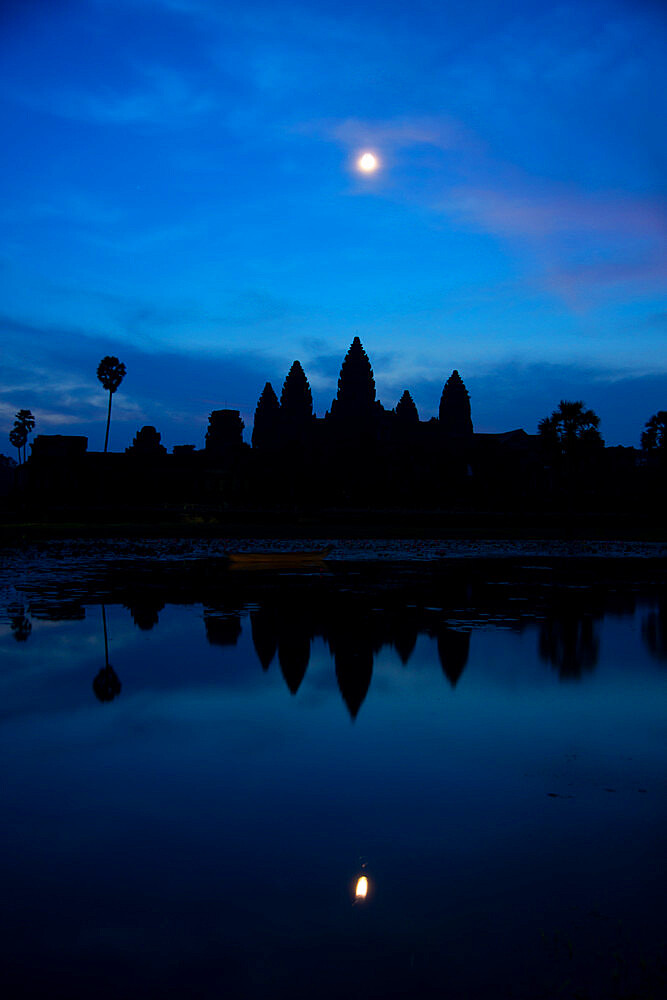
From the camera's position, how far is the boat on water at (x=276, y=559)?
2633cm

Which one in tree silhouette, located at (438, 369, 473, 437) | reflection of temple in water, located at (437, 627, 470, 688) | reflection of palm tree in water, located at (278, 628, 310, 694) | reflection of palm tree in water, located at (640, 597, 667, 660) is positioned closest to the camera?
reflection of palm tree in water, located at (278, 628, 310, 694)

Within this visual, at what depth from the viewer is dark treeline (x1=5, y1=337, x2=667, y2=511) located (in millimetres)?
76375

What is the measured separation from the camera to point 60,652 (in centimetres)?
1112

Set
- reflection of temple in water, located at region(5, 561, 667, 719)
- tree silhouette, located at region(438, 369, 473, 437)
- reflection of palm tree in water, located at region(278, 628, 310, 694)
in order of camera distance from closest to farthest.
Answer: reflection of palm tree in water, located at region(278, 628, 310, 694) → reflection of temple in water, located at region(5, 561, 667, 719) → tree silhouette, located at region(438, 369, 473, 437)

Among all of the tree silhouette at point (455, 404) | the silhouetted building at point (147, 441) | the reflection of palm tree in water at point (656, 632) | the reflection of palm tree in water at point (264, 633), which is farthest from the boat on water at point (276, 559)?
the tree silhouette at point (455, 404)

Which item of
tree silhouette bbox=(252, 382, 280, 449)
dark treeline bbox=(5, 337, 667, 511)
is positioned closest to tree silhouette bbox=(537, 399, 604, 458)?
dark treeline bbox=(5, 337, 667, 511)

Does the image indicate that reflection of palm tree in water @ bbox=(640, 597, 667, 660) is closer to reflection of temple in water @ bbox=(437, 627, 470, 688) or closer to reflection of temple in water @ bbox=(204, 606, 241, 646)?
reflection of temple in water @ bbox=(437, 627, 470, 688)

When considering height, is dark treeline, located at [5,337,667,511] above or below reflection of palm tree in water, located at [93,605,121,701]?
above

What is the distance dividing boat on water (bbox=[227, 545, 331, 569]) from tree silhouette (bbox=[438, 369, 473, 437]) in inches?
4944

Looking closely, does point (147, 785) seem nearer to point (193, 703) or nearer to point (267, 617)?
point (193, 703)

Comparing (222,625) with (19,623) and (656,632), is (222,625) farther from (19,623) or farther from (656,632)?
(656,632)

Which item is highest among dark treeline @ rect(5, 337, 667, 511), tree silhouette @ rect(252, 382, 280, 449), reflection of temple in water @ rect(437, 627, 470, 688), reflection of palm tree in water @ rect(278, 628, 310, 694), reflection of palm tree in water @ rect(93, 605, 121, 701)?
tree silhouette @ rect(252, 382, 280, 449)

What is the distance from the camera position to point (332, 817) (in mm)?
5477

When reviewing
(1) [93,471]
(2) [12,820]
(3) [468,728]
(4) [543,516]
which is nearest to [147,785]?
(2) [12,820]
